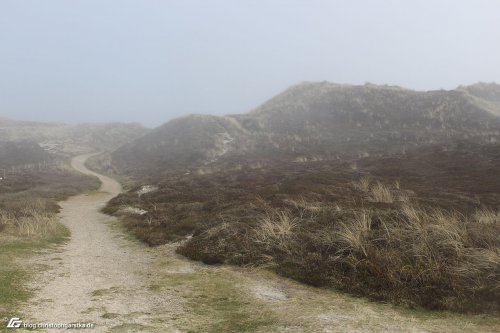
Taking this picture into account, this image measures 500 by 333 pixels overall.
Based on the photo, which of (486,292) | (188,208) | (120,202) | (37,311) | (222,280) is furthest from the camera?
(120,202)

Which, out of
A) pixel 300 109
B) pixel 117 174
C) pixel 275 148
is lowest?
pixel 117 174

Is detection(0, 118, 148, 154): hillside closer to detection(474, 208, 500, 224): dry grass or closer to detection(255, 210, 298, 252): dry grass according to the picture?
detection(255, 210, 298, 252): dry grass

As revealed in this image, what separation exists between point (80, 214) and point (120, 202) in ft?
10.8

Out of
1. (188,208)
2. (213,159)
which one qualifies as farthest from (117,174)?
(188,208)

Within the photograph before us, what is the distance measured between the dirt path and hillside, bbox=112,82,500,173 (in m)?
33.7

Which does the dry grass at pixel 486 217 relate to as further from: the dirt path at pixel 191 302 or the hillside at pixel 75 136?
the hillside at pixel 75 136

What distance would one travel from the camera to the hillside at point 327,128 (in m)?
50.3

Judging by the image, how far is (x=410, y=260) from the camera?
10.9m

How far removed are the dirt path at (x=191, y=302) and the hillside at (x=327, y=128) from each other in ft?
110

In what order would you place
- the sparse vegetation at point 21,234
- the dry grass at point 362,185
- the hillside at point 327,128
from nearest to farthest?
the sparse vegetation at point 21,234 < the dry grass at point 362,185 < the hillside at point 327,128

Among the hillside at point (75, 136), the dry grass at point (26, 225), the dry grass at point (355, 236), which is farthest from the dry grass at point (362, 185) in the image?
the hillside at point (75, 136)

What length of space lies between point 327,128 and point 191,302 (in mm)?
57674

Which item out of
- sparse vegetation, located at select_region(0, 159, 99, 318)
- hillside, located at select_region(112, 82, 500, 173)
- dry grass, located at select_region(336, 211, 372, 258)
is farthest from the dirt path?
hillside, located at select_region(112, 82, 500, 173)

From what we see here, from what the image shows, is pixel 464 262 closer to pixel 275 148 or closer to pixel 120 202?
pixel 120 202
